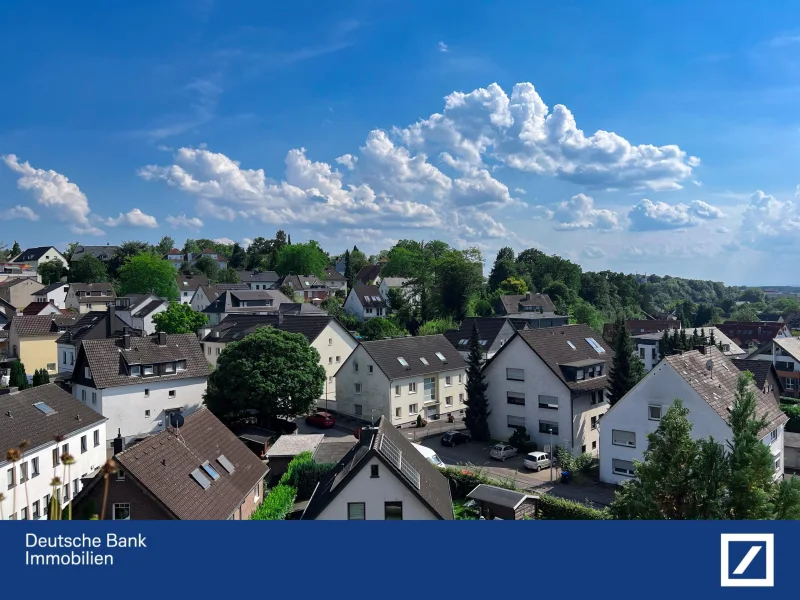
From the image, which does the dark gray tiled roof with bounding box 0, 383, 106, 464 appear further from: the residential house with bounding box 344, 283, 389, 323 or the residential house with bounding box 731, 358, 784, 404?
the residential house with bounding box 344, 283, 389, 323

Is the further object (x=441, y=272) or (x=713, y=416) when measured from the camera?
(x=441, y=272)

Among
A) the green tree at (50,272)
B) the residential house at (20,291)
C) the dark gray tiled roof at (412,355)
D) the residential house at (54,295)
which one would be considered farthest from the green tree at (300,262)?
the dark gray tiled roof at (412,355)

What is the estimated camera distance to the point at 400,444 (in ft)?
72.0

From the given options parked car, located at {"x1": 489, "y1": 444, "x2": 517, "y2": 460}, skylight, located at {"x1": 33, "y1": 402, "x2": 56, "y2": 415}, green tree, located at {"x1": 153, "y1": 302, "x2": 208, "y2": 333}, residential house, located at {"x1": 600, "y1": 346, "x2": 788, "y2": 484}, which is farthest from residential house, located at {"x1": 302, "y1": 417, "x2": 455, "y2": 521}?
green tree, located at {"x1": 153, "y1": 302, "x2": 208, "y2": 333}

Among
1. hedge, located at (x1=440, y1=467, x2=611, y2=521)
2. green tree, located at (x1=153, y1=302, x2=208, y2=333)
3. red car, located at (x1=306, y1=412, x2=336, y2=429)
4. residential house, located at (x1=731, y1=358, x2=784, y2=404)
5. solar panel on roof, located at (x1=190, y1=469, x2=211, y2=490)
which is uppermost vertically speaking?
green tree, located at (x1=153, y1=302, x2=208, y2=333)

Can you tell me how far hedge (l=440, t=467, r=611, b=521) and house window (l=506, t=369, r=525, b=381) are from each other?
8973 millimetres

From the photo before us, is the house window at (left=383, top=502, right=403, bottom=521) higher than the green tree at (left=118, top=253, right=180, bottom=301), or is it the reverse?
the green tree at (left=118, top=253, right=180, bottom=301)

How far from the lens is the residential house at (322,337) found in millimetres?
47344

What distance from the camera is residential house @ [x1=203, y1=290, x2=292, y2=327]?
82.7 m

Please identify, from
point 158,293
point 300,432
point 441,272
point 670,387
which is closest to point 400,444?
point 670,387

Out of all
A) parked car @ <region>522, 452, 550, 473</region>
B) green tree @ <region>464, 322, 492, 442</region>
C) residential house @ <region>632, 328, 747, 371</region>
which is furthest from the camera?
residential house @ <region>632, 328, 747, 371</region>

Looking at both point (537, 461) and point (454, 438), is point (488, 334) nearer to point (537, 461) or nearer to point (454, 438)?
point (454, 438)

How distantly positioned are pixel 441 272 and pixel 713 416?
57.2 m

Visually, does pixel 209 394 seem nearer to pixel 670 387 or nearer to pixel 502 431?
pixel 502 431
